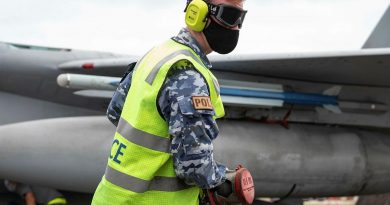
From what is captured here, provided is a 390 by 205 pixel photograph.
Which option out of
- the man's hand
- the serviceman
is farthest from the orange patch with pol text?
the man's hand

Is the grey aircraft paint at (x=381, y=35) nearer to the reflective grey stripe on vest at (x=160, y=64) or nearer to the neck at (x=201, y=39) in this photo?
the neck at (x=201, y=39)

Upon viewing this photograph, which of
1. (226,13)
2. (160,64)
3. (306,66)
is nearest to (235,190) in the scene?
(160,64)

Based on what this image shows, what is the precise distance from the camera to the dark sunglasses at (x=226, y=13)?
1.95 meters

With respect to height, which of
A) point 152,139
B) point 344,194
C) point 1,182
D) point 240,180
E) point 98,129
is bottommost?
point 1,182

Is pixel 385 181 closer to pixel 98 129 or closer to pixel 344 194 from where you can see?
pixel 344 194

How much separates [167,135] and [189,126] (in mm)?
106

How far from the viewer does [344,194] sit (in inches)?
202

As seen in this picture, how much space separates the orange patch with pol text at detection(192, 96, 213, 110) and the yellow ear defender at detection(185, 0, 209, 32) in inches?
12.8

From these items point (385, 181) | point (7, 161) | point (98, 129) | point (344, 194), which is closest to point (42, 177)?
point (7, 161)

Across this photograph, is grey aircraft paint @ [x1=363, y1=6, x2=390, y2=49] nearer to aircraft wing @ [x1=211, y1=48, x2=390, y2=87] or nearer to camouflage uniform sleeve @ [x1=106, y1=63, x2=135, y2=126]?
aircraft wing @ [x1=211, y1=48, x2=390, y2=87]

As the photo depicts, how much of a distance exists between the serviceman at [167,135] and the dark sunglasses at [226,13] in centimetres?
15

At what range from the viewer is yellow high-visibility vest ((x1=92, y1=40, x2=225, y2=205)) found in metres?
1.78

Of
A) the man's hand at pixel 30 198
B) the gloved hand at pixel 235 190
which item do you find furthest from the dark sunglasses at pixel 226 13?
the man's hand at pixel 30 198

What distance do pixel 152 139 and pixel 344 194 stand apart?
3736mm
